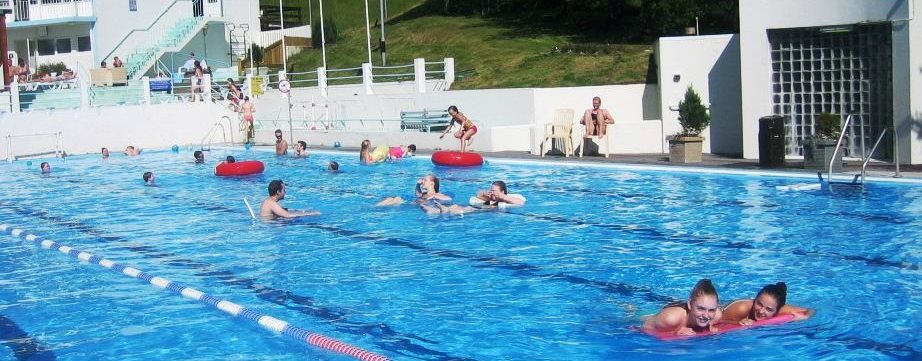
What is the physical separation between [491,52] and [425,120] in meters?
11.3

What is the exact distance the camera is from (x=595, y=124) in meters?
21.1

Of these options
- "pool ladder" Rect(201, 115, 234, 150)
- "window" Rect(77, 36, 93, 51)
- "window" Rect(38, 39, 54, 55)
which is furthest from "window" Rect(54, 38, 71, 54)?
"pool ladder" Rect(201, 115, 234, 150)

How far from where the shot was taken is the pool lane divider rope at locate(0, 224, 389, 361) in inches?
289

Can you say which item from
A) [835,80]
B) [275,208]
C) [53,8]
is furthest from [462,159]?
[53,8]

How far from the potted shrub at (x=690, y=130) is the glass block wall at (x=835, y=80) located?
1.44 m

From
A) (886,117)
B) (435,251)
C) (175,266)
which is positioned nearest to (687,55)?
(886,117)

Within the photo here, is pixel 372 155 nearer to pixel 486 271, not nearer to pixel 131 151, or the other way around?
pixel 131 151

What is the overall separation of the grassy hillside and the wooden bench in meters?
3.22

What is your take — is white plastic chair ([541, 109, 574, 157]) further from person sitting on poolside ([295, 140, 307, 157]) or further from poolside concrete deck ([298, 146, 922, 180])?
person sitting on poolside ([295, 140, 307, 157])

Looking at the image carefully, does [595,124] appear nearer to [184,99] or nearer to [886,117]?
[886,117]

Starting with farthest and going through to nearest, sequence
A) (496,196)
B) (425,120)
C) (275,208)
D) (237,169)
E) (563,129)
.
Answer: (425,120)
(563,129)
(237,169)
(496,196)
(275,208)

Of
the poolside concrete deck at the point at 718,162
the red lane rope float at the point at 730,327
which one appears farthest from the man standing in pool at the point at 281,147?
the red lane rope float at the point at 730,327

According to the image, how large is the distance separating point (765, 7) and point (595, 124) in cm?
409

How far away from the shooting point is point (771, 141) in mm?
17219
